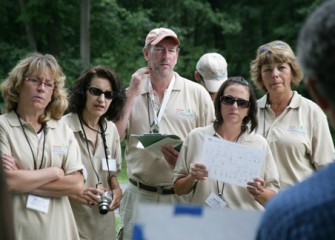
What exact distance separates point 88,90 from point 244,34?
880 inches

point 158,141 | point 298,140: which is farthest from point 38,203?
point 298,140

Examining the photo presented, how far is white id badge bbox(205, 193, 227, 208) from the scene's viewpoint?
4.49 metres

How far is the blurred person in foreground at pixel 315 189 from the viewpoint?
1552 mm

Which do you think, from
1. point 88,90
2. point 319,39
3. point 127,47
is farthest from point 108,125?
point 127,47

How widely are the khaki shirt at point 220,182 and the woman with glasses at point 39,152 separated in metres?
0.73

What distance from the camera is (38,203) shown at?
4.31 meters

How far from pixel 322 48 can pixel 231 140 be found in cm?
318

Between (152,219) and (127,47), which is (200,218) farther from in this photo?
(127,47)

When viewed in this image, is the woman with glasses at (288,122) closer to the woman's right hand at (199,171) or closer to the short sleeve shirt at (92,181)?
the woman's right hand at (199,171)

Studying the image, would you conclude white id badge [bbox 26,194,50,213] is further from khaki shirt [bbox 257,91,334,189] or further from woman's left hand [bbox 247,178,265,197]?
khaki shirt [bbox 257,91,334,189]

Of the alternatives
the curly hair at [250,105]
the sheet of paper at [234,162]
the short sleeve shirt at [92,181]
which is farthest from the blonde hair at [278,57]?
the short sleeve shirt at [92,181]

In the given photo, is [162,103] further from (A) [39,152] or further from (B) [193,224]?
(B) [193,224]

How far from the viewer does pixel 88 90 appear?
201 inches

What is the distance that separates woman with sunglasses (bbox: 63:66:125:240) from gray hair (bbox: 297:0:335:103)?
3402 mm
